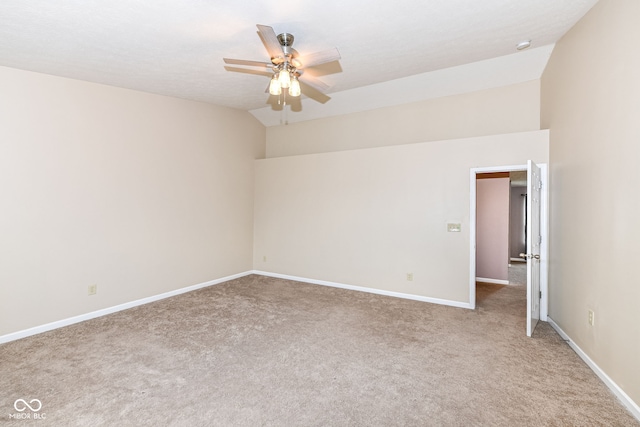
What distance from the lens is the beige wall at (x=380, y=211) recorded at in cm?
423

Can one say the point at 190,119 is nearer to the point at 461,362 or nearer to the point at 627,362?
the point at 461,362

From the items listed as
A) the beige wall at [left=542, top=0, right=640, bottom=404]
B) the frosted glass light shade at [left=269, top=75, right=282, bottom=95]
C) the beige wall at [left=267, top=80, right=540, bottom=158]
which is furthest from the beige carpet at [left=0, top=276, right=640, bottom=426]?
the beige wall at [left=267, top=80, right=540, bottom=158]

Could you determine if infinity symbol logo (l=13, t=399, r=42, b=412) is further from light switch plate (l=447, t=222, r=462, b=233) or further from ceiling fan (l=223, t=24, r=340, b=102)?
light switch plate (l=447, t=222, r=462, b=233)

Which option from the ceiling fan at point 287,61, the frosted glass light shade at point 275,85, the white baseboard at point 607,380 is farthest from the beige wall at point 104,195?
the white baseboard at point 607,380

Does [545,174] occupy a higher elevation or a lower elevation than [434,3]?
lower

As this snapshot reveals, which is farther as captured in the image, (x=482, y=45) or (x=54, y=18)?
(x=482, y=45)

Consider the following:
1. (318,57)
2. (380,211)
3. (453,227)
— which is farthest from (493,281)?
(318,57)

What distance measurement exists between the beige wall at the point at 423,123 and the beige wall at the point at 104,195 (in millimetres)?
1292

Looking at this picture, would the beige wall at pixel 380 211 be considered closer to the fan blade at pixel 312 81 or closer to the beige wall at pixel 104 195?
the beige wall at pixel 104 195

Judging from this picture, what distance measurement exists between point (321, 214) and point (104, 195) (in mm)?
3134

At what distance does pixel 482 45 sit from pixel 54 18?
3916 millimetres

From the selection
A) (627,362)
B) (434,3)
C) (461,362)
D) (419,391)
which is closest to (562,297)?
(627,362)

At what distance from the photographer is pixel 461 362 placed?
2.75 meters

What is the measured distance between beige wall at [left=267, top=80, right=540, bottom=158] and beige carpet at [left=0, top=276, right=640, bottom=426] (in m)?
2.57
